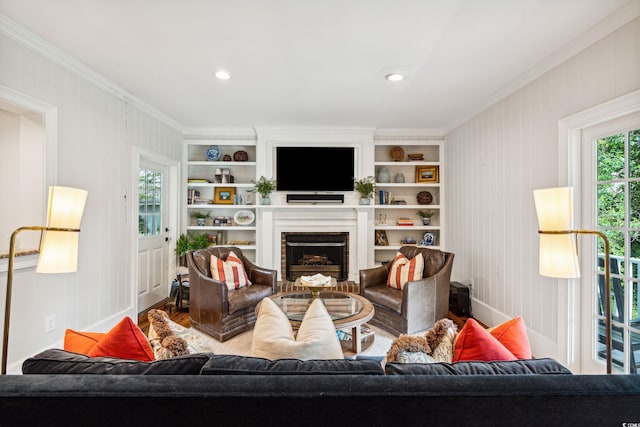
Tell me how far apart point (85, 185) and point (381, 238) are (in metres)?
3.84

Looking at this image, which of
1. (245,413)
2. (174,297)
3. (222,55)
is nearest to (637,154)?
(245,413)

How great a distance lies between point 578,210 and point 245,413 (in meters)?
2.68

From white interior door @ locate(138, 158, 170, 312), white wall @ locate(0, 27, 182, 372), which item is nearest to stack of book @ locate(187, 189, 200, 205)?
white interior door @ locate(138, 158, 170, 312)

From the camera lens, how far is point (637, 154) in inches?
77.4

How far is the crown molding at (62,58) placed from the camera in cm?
205

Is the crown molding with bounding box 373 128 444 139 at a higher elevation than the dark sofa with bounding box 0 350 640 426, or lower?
higher

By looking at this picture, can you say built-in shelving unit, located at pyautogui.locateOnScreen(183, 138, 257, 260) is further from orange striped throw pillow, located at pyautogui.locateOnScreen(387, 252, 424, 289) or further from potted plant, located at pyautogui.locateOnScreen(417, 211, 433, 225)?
potted plant, located at pyautogui.locateOnScreen(417, 211, 433, 225)

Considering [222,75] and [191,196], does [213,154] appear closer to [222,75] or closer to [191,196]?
[191,196]

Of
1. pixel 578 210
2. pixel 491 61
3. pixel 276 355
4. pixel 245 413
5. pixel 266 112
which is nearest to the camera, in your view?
pixel 245 413

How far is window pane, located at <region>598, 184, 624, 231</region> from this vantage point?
6.81 feet

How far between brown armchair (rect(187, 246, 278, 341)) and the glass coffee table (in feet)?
1.22

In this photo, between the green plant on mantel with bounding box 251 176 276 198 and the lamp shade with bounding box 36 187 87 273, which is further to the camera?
the green plant on mantel with bounding box 251 176 276 198

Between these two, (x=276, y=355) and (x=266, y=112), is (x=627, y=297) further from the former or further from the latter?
(x=266, y=112)

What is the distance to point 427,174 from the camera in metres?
4.88
